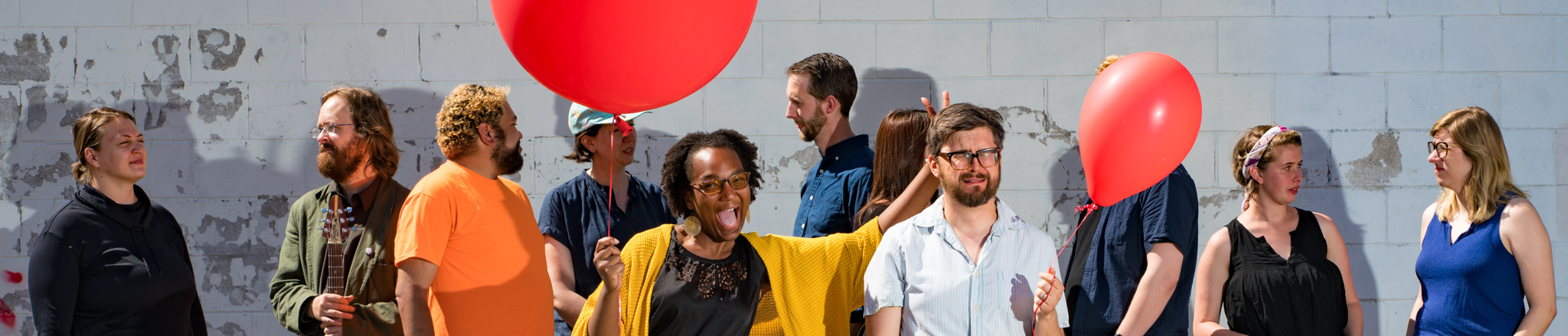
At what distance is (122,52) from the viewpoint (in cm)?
368

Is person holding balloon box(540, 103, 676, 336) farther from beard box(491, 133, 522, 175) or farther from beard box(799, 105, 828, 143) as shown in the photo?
beard box(799, 105, 828, 143)

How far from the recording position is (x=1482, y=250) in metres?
2.66

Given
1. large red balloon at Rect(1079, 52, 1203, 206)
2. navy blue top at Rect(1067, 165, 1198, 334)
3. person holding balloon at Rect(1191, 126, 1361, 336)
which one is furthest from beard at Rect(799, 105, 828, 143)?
person holding balloon at Rect(1191, 126, 1361, 336)

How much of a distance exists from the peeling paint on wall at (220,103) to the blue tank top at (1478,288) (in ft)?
13.3

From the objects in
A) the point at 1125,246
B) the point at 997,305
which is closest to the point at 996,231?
the point at 997,305

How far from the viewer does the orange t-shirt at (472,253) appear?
222 centimetres

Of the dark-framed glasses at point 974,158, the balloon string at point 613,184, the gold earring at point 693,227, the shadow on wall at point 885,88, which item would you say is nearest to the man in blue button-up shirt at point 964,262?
the dark-framed glasses at point 974,158

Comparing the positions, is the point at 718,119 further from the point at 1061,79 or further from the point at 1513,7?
the point at 1513,7

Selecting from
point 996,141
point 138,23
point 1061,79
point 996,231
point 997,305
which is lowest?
point 997,305

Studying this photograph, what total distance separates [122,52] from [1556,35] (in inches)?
213

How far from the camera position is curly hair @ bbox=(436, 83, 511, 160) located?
7.91 ft

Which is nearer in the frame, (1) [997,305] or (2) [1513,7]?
(1) [997,305]

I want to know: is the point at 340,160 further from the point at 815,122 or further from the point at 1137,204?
the point at 1137,204

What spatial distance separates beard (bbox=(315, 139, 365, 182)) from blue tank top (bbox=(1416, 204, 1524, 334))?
2.99 meters
